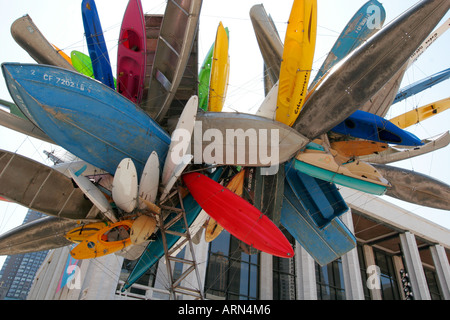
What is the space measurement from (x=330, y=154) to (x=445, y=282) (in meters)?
22.2

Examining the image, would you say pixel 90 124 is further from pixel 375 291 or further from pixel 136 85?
pixel 375 291

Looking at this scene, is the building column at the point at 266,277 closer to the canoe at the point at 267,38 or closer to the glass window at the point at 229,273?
the glass window at the point at 229,273

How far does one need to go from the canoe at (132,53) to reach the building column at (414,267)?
2175 cm

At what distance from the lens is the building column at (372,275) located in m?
25.8

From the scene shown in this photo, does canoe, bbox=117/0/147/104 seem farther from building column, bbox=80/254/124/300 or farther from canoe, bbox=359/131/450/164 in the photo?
building column, bbox=80/254/124/300

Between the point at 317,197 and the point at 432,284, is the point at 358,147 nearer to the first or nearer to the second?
the point at 317,197

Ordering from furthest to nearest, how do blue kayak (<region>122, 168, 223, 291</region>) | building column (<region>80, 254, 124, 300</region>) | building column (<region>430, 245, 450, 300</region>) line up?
building column (<region>430, 245, 450, 300</region>) < building column (<region>80, 254, 124, 300</region>) < blue kayak (<region>122, 168, 223, 291</region>)

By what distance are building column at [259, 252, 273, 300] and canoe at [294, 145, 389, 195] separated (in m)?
15.5

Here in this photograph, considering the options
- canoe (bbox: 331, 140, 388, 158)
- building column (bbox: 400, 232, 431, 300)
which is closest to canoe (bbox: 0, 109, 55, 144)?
canoe (bbox: 331, 140, 388, 158)

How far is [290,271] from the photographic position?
21.4 meters

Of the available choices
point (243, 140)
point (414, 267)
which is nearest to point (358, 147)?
point (243, 140)

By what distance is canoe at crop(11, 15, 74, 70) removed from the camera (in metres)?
5.42

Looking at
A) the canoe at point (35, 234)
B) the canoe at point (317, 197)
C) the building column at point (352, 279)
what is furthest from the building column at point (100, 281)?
the building column at point (352, 279)
